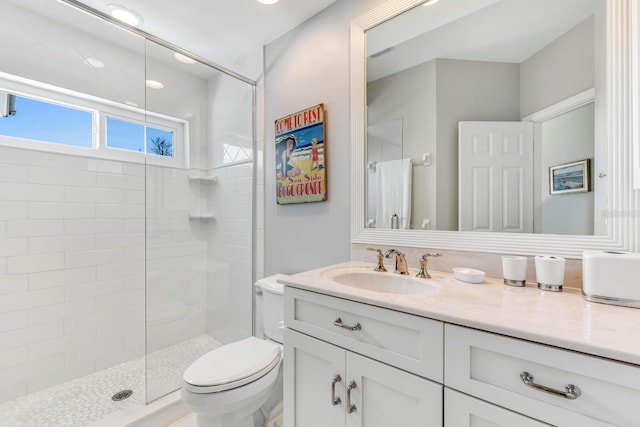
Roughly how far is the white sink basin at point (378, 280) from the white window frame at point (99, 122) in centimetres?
163

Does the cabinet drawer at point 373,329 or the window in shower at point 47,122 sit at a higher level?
the window in shower at point 47,122

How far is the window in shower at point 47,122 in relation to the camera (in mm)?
1674

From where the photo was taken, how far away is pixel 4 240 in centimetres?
164

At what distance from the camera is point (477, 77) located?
1.20 meters

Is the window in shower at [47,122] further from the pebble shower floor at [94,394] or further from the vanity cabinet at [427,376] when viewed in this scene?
the vanity cabinet at [427,376]

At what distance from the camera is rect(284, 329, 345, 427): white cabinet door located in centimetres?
94

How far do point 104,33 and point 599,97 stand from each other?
2.75m

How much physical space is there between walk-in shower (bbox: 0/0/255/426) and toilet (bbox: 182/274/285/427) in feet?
2.28

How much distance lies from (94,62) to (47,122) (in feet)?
1.70

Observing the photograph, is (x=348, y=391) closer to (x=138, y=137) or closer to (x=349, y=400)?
(x=349, y=400)

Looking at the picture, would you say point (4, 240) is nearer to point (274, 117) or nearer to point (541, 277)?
point (274, 117)

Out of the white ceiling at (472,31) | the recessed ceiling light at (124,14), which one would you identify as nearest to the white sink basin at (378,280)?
the white ceiling at (472,31)

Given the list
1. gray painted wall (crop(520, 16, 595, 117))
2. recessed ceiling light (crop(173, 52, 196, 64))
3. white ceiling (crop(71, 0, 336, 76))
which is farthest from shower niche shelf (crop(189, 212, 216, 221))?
gray painted wall (crop(520, 16, 595, 117))

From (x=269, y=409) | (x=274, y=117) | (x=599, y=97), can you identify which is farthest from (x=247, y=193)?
(x=599, y=97)
